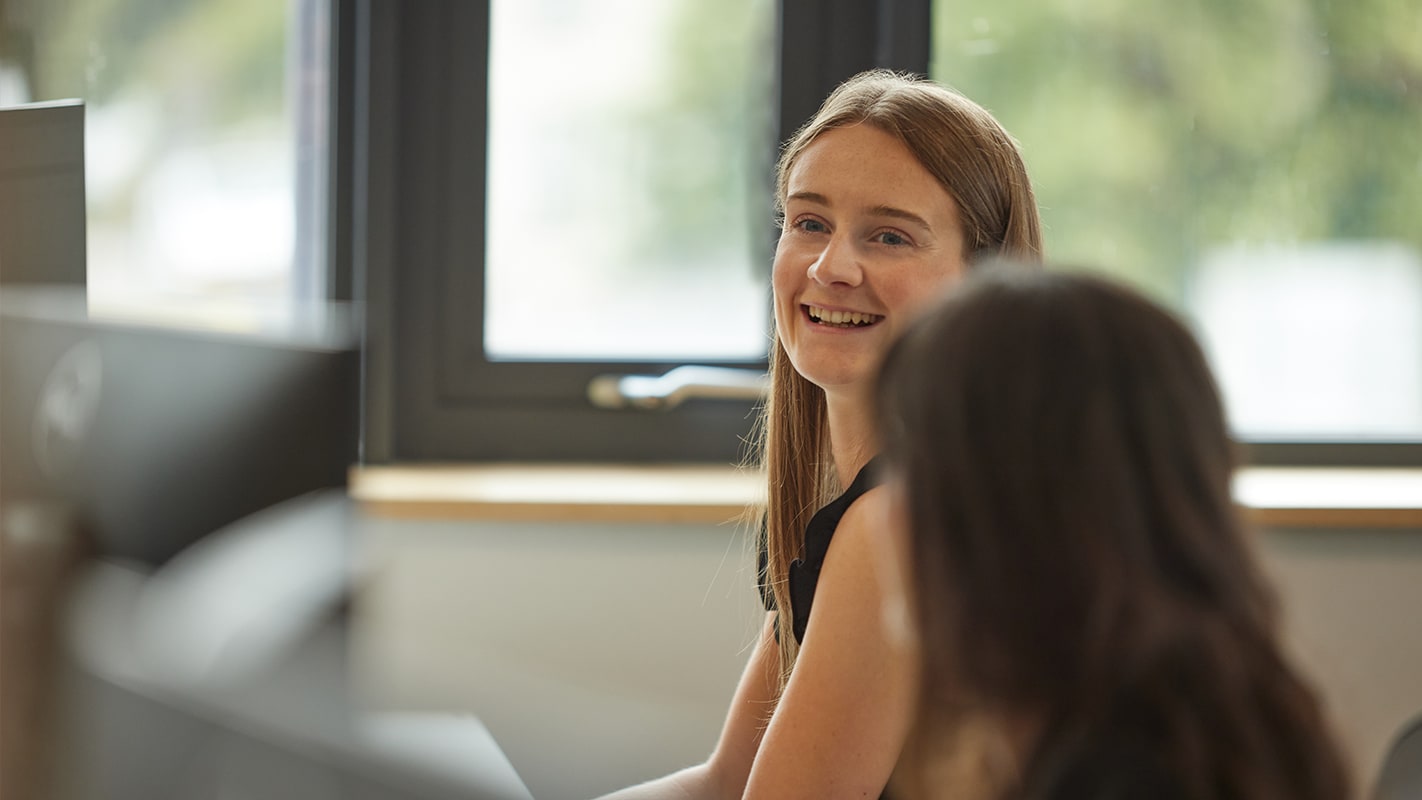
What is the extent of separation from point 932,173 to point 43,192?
0.75m

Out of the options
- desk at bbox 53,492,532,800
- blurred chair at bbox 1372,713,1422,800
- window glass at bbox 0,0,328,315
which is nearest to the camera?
desk at bbox 53,492,532,800

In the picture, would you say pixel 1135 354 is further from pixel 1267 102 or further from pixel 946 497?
pixel 1267 102

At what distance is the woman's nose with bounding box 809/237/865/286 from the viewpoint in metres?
1.24

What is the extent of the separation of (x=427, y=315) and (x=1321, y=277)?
145 cm

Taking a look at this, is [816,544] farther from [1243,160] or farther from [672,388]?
[1243,160]

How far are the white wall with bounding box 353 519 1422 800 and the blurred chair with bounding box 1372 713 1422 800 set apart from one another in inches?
2.2

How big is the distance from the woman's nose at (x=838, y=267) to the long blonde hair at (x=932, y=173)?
10 centimetres

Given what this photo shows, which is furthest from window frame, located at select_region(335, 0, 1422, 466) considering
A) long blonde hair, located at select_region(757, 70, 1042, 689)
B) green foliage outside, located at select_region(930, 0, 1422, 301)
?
long blonde hair, located at select_region(757, 70, 1042, 689)

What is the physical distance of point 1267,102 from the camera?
7.43ft

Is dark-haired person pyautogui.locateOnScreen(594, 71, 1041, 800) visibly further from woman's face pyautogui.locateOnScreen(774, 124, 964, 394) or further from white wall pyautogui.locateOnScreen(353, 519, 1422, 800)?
white wall pyautogui.locateOnScreen(353, 519, 1422, 800)

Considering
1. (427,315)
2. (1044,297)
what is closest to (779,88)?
(427,315)

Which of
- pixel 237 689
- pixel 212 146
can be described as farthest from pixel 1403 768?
pixel 212 146

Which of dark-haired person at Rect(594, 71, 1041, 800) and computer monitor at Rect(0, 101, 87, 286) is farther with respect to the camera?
dark-haired person at Rect(594, 71, 1041, 800)

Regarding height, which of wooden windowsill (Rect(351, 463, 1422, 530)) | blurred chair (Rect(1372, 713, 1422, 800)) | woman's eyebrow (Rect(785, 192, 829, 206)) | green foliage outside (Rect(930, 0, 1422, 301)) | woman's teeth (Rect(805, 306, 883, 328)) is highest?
green foliage outside (Rect(930, 0, 1422, 301))
